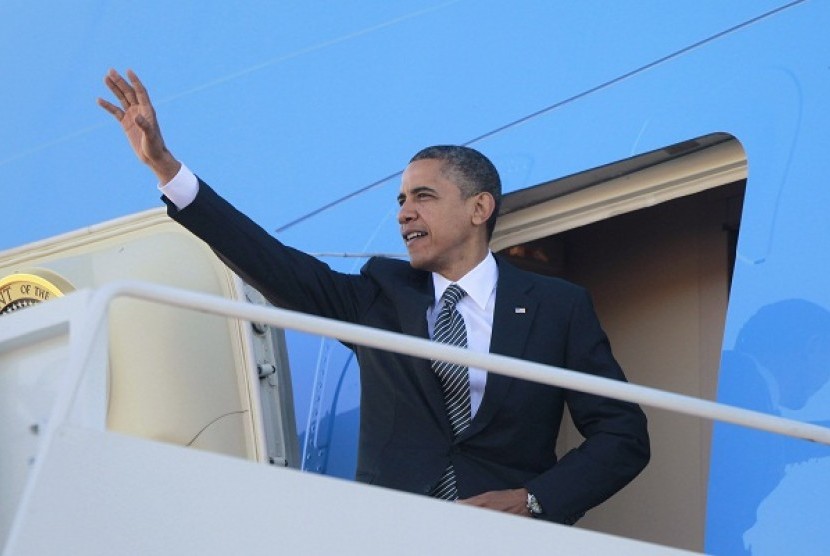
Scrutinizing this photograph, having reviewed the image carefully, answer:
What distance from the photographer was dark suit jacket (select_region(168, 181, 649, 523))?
3369mm

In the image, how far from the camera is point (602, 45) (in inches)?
156

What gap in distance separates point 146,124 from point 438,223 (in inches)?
29.8

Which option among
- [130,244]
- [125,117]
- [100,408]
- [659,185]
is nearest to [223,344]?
[130,244]

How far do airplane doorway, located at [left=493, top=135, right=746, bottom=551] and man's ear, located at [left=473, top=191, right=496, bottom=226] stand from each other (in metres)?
0.76

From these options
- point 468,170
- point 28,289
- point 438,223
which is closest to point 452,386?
point 438,223

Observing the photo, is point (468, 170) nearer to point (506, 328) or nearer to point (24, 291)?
point (506, 328)

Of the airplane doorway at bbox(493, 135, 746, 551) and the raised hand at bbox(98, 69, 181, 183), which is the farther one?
the airplane doorway at bbox(493, 135, 746, 551)

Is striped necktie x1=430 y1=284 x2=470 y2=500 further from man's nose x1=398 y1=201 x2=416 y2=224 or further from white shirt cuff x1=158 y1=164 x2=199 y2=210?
white shirt cuff x1=158 y1=164 x2=199 y2=210

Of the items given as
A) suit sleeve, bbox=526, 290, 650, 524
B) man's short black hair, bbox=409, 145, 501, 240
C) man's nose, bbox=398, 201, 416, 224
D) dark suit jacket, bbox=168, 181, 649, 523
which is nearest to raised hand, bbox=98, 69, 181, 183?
dark suit jacket, bbox=168, 181, 649, 523

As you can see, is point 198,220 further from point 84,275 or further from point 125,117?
point 84,275

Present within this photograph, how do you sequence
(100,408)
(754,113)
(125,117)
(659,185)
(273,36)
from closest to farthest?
(100,408), (125,117), (754,113), (659,185), (273,36)

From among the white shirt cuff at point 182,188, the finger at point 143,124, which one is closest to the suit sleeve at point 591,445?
the white shirt cuff at point 182,188

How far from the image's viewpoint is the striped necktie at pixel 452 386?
132 inches

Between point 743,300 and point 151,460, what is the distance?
1.52 meters
